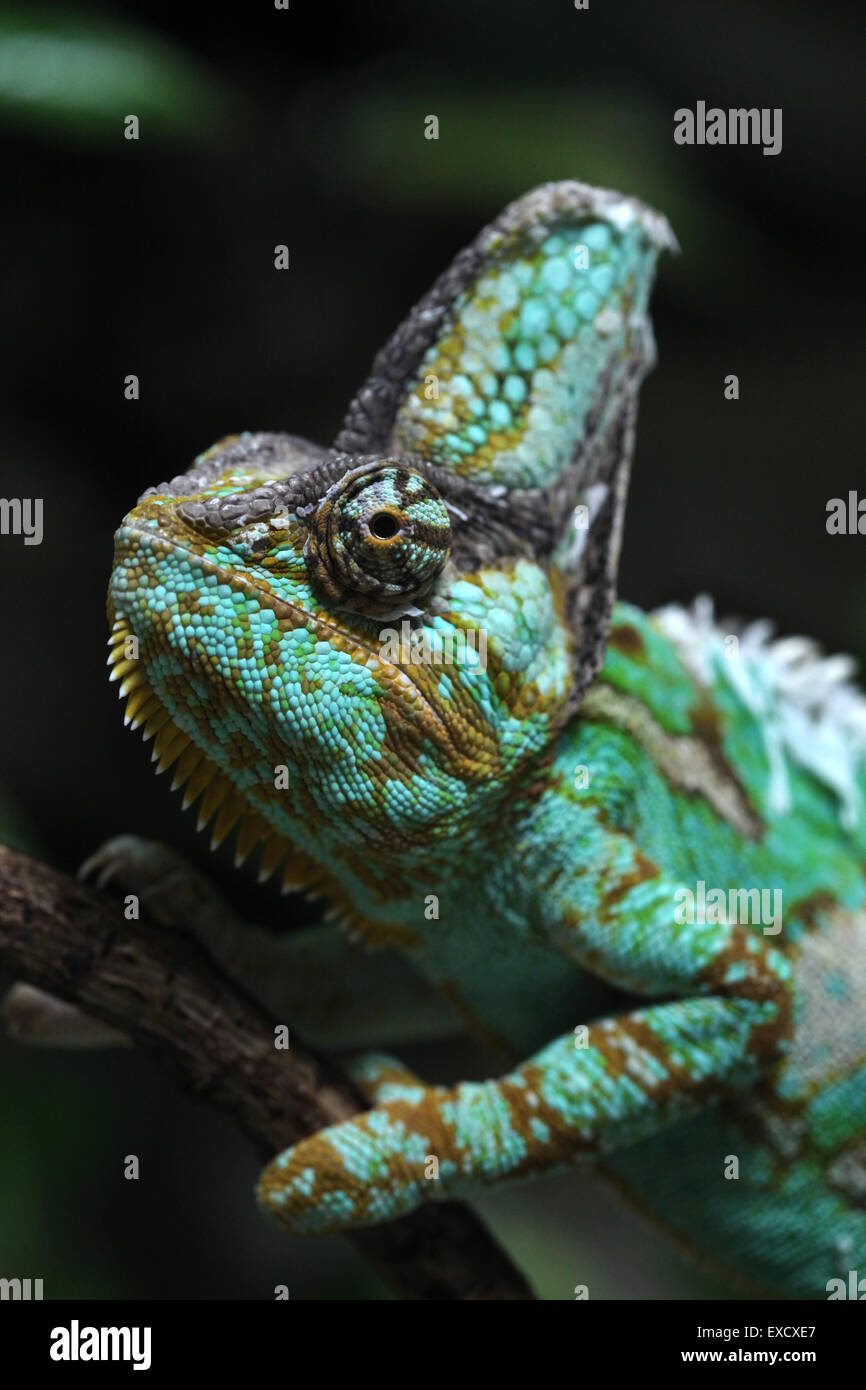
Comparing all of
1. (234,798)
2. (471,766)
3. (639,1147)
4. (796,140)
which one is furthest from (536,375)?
(796,140)

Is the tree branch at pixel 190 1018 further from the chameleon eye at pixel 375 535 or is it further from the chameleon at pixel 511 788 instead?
the chameleon eye at pixel 375 535

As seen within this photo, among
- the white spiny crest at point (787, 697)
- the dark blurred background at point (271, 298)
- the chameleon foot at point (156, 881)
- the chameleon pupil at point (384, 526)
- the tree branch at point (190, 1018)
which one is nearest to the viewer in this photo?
the chameleon pupil at point (384, 526)

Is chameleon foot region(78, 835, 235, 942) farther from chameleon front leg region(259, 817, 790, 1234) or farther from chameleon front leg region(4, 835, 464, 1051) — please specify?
chameleon front leg region(259, 817, 790, 1234)

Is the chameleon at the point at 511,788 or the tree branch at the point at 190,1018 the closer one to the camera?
the chameleon at the point at 511,788

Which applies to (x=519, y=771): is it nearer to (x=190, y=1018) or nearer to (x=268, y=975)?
(x=190, y=1018)

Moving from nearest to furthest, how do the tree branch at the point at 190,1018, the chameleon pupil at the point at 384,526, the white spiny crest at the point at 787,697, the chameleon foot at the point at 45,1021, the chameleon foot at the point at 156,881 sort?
1. the chameleon pupil at the point at 384,526
2. the tree branch at the point at 190,1018
3. the chameleon foot at the point at 156,881
4. the chameleon foot at the point at 45,1021
5. the white spiny crest at the point at 787,697

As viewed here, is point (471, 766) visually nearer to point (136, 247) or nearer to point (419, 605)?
point (419, 605)

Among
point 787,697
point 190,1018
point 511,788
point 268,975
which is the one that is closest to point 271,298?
point 787,697

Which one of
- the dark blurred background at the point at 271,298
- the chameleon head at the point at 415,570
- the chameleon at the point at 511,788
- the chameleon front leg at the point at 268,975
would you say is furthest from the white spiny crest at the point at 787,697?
the dark blurred background at the point at 271,298

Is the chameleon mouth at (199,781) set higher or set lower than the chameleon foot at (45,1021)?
higher
